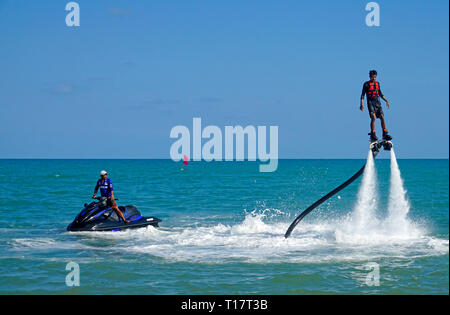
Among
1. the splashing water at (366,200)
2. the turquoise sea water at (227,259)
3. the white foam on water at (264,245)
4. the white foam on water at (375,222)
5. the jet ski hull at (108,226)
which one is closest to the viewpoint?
the turquoise sea water at (227,259)

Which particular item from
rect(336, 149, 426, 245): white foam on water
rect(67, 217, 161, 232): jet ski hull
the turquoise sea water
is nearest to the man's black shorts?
rect(336, 149, 426, 245): white foam on water

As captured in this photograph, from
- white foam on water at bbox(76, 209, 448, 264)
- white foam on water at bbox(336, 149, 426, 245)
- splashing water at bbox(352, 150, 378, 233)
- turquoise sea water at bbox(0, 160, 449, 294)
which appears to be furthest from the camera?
white foam on water at bbox(336, 149, 426, 245)

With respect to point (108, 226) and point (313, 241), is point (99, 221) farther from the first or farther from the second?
point (313, 241)

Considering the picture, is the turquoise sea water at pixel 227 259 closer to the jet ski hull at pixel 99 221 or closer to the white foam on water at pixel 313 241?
the white foam on water at pixel 313 241

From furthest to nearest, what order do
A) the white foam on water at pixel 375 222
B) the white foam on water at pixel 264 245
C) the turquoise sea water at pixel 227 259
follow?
1. the white foam on water at pixel 375 222
2. the white foam on water at pixel 264 245
3. the turquoise sea water at pixel 227 259

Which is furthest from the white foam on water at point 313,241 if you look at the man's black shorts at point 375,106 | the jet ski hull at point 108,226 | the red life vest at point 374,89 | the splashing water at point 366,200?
the red life vest at point 374,89

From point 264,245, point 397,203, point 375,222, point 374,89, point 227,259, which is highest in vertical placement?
point 374,89

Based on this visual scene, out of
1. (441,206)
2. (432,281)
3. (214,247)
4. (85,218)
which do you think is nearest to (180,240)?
(214,247)

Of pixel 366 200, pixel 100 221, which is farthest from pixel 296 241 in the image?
pixel 100 221

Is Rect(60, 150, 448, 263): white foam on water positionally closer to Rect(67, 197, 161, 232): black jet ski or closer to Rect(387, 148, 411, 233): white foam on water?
Rect(387, 148, 411, 233): white foam on water
